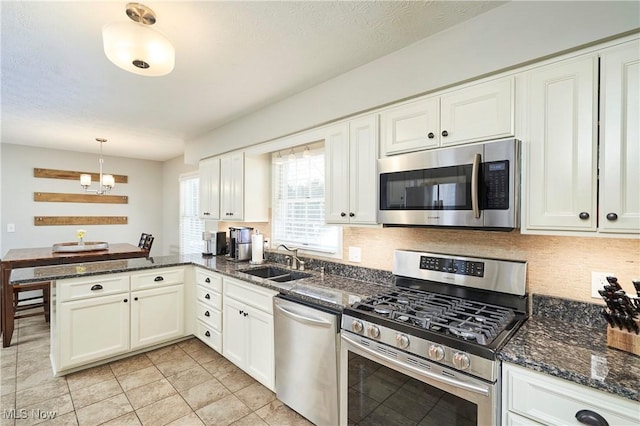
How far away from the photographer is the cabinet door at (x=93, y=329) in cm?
256

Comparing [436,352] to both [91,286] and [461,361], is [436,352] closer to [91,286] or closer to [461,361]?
[461,361]

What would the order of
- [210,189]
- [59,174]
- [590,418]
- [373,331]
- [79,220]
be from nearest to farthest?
[590,418], [373,331], [210,189], [59,174], [79,220]

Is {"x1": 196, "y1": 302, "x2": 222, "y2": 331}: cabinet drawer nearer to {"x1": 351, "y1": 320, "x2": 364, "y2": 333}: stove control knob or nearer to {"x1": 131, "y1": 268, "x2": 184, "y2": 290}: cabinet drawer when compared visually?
{"x1": 131, "y1": 268, "x2": 184, "y2": 290}: cabinet drawer

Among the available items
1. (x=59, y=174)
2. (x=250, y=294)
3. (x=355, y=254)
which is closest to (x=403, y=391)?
(x=355, y=254)

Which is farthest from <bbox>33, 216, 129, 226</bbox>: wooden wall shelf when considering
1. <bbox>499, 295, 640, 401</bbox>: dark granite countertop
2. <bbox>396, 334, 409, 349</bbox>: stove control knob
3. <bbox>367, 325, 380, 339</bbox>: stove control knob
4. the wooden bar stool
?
<bbox>499, 295, 640, 401</bbox>: dark granite countertop

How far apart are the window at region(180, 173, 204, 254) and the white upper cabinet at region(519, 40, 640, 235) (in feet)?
14.8

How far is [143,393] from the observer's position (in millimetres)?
2391

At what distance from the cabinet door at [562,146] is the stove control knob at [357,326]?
990 mm

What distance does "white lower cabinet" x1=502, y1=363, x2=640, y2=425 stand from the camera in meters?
1.01

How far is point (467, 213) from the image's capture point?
1603mm

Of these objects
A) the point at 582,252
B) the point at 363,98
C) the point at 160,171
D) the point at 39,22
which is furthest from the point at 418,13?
the point at 160,171

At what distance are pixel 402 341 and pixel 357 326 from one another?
0.93 ft

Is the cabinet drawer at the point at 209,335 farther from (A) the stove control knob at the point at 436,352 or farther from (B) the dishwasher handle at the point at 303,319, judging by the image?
(A) the stove control knob at the point at 436,352

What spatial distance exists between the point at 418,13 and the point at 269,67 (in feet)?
3.56
